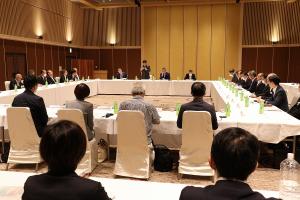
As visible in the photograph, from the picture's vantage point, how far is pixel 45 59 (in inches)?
545

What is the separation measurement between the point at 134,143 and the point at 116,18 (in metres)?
14.5

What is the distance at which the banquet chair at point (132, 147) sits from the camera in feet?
12.7

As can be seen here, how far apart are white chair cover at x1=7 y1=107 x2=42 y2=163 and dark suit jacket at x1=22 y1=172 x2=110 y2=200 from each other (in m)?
3.12

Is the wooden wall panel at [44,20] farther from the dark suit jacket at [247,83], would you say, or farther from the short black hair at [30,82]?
the dark suit jacket at [247,83]

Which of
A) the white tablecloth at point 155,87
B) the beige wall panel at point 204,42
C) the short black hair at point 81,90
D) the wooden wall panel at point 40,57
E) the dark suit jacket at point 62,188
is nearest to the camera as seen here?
the dark suit jacket at point 62,188

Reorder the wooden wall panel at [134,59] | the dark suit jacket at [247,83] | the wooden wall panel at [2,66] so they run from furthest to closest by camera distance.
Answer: the wooden wall panel at [134,59], the wooden wall panel at [2,66], the dark suit jacket at [247,83]

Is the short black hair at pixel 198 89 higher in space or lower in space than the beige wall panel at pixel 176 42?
lower

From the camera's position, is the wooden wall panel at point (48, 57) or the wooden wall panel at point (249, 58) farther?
the wooden wall panel at point (249, 58)

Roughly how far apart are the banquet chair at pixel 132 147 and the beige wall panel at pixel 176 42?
1325cm

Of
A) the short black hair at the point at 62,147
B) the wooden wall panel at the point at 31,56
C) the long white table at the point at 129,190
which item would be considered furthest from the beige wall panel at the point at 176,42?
the short black hair at the point at 62,147

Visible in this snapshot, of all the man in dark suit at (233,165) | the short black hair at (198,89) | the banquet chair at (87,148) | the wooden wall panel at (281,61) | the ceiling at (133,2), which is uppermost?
the ceiling at (133,2)

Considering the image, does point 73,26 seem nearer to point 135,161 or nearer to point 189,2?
point 189,2

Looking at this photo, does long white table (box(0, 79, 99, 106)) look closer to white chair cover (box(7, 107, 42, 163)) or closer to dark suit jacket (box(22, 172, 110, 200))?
white chair cover (box(7, 107, 42, 163))

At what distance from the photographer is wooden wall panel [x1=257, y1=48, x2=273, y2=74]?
625 inches
